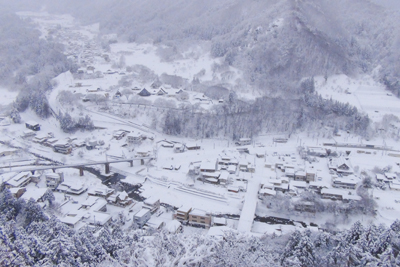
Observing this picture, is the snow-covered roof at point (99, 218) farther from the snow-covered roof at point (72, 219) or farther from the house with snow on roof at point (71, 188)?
the house with snow on roof at point (71, 188)

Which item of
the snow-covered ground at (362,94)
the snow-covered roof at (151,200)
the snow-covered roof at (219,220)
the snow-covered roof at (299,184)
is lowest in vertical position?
the snow-covered roof at (219,220)

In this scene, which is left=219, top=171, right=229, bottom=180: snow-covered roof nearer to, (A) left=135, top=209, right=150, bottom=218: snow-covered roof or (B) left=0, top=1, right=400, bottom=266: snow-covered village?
(B) left=0, top=1, right=400, bottom=266: snow-covered village

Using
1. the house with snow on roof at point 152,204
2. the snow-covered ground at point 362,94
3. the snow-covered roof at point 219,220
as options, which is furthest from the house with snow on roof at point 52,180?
the snow-covered ground at point 362,94

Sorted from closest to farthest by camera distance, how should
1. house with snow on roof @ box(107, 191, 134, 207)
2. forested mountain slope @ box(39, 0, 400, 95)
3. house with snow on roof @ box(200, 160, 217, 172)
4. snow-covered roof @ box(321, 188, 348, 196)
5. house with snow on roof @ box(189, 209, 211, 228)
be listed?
house with snow on roof @ box(189, 209, 211, 228)
house with snow on roof @ box(107, 191, 134, 207)
snow-covered roof @ box(321, 188, 348, 196)
house with snow on roof @ box(200, 160, 217, 172)
forested mountain slope @ box(39, 0, 400, 95)

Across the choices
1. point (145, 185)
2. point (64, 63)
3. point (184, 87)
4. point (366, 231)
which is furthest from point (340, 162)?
point (64, 63)

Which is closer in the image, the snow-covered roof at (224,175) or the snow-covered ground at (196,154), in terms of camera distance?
the snow-covered ground at (196,154)

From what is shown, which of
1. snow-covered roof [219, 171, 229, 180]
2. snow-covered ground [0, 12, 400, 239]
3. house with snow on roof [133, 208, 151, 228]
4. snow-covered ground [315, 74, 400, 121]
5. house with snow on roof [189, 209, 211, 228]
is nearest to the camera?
house with snow on roof [133, 208, 151, 228]

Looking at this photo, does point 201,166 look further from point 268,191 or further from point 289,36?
point 289,36

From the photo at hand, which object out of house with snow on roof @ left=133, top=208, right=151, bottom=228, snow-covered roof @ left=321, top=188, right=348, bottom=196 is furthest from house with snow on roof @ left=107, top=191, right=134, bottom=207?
snow-covered roof @ left=321, top=188, right=348, bottom=196

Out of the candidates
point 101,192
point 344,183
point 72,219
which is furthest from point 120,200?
point 344,183
